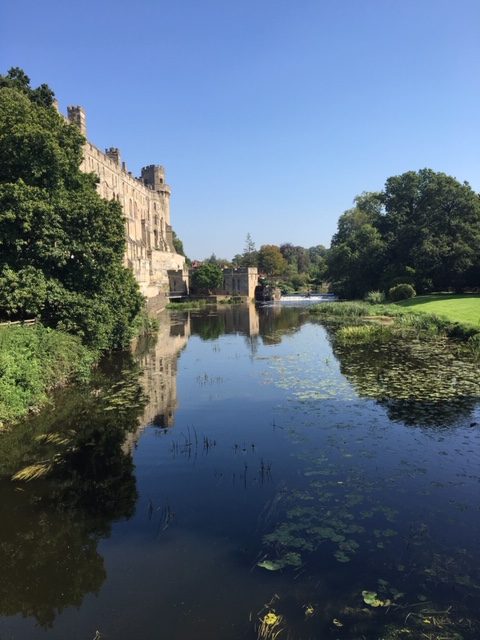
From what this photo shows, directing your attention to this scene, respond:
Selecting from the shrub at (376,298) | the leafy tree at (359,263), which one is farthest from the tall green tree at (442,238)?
the shrub at (376,298)

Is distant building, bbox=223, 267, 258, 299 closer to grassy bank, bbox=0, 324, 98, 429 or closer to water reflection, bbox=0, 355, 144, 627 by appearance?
grassy bank, bbox=0, 324, 98, 429

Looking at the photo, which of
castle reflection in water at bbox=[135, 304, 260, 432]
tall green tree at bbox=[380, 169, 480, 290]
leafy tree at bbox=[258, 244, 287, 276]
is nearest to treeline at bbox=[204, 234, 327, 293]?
leafy tree at bbox=[258, 244, 287, 276]

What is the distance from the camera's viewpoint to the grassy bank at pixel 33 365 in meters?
13.7

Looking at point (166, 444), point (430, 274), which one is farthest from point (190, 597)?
point (430, 274)

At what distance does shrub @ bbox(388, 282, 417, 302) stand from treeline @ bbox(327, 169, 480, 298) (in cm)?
324

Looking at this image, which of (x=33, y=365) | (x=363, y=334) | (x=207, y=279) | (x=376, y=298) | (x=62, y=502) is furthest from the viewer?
(x=207, y=279)

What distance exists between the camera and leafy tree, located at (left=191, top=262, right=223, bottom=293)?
290 feet

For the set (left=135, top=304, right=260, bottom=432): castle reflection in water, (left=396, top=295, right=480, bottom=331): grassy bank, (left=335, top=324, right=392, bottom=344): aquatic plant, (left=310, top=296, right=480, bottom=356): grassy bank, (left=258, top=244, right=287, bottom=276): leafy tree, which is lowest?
(left=135, top=304, right=260, bottom=432): castle reflection in water

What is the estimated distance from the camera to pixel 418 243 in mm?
59344

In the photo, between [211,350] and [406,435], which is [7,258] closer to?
[211,350]

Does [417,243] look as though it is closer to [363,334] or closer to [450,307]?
[450,307]

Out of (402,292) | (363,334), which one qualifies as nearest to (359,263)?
(402,292)

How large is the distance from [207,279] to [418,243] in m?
40.3

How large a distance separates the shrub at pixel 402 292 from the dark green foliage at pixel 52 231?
131 feet
